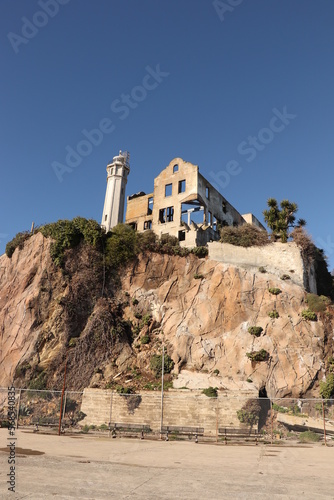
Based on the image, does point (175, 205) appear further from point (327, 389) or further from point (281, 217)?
point (327, 389)

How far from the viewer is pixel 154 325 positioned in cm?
3466

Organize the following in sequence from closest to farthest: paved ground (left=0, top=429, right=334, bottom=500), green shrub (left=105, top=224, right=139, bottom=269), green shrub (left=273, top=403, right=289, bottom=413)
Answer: paved ground (left=0, top=429, right=334, bottom=500), green shrub (left=273, top=403, right=289, bottom=413), green shrub (left=105, top=224, right=139, bottom=269)

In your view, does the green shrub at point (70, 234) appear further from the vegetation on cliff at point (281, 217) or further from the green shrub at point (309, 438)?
the green shrub at point (309, 438)

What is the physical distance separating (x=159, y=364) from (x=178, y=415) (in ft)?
17.8

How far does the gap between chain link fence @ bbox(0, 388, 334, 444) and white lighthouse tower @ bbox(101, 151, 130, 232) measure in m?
25.9

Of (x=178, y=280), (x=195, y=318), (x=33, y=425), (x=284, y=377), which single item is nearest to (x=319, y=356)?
(x=284, y=377)

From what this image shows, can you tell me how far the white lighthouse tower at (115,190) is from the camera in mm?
50750

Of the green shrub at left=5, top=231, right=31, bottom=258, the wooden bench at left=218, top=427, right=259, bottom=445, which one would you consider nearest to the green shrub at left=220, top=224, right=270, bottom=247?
the wooden bench at left=218, top=427, right=259, bottom=445

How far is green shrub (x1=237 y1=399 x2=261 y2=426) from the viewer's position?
→ 2461 cm

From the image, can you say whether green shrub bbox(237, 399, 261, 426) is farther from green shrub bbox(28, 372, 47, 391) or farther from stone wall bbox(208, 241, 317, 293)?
green shrub bbox(28, 372, 47, 391)

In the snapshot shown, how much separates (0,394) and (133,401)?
41.2 ft

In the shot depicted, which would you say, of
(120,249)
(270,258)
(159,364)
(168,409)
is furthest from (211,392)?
(120,249)

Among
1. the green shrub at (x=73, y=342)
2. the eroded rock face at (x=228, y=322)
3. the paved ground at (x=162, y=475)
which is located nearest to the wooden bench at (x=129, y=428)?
the eroded rock face at (x=228, y=322)

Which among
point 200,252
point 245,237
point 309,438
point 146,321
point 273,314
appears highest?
point 245,237
